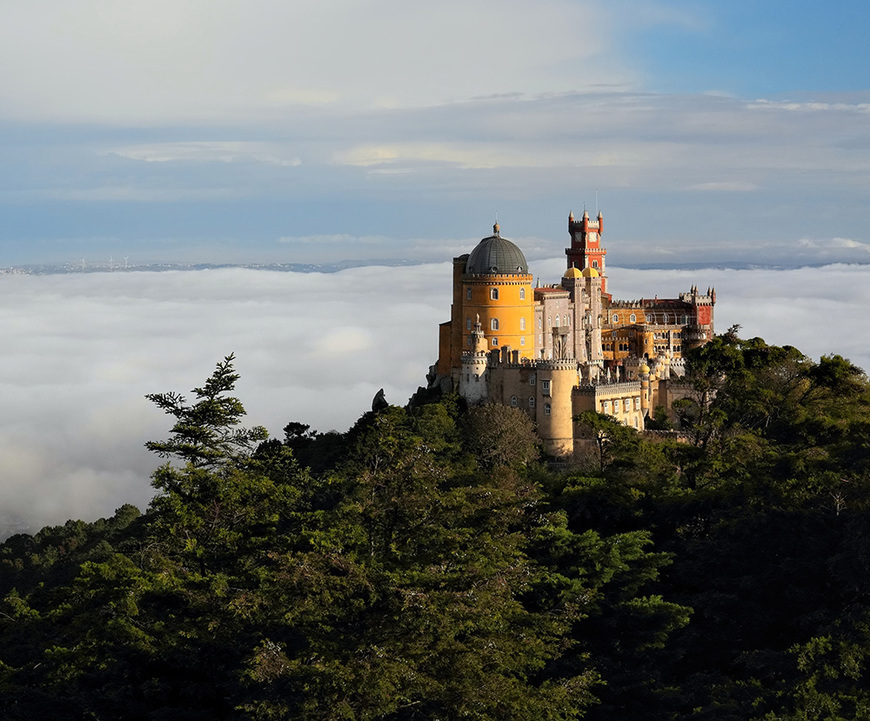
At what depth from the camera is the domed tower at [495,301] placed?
277 feet

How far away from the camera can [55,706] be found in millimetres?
43094

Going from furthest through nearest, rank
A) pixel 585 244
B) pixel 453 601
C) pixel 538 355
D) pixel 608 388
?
pixel 585 244
pixel 538 355
pixel 608 388
pixel 453 601

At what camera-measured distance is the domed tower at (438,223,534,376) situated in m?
84.4

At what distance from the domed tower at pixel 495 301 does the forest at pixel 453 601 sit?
27939mm

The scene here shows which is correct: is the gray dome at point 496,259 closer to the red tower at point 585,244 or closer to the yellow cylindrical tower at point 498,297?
the yellow cylindrical tower at point 498,297

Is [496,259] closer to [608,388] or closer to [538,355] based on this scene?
[538,355]

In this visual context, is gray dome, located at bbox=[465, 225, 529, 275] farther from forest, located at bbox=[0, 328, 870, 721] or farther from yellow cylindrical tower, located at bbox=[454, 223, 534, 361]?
forest, located at bbox=[0, 328, 870, 721]

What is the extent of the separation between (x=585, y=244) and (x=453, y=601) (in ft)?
242

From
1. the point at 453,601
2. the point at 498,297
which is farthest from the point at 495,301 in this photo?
the point at 453,601

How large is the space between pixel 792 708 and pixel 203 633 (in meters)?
16.0

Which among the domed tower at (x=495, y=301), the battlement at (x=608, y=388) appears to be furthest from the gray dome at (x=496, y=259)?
the battlement at (x=608, y=388)

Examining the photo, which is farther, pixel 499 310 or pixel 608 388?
pixel 499 310

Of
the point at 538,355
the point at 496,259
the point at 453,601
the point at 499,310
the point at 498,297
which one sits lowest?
the point at 453,601

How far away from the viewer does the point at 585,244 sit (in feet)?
362
